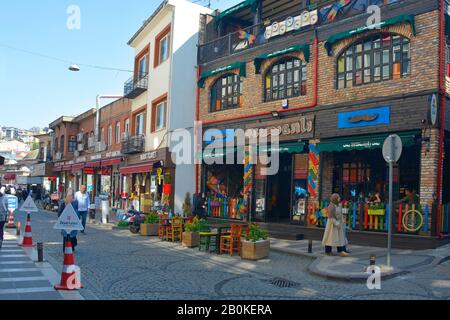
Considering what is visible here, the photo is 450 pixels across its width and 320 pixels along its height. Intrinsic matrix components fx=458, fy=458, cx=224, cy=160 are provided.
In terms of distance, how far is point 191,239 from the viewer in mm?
13109

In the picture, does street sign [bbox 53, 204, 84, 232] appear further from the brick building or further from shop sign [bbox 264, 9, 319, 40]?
shop sign [bbox 264, 9, 319, 40]

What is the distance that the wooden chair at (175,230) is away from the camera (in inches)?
570

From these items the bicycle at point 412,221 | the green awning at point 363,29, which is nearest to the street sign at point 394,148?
the bicycle at point 412,221

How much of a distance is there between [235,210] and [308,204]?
3766mm

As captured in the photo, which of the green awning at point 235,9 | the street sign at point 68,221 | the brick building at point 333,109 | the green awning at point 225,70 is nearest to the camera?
the street sign at point 68,221

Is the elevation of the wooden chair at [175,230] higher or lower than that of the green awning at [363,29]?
lower

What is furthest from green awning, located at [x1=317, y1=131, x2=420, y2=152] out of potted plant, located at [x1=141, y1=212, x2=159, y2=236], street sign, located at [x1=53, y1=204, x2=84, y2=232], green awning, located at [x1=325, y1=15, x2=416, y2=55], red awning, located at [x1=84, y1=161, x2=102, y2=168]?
red awning, located at [x1=84, y1=161, x2=102, y2=168]

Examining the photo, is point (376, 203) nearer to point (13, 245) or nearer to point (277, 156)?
point (277, 156)

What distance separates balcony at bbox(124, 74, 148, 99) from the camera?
24.7 m

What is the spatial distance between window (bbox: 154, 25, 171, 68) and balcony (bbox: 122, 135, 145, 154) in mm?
3988

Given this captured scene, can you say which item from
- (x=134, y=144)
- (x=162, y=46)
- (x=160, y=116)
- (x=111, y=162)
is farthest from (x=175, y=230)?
(x=111, y=162)

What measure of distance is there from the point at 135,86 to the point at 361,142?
15.5m

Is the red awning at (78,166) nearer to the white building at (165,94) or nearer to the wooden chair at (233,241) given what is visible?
the white building at (165,94)

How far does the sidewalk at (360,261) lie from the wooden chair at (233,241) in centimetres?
142
